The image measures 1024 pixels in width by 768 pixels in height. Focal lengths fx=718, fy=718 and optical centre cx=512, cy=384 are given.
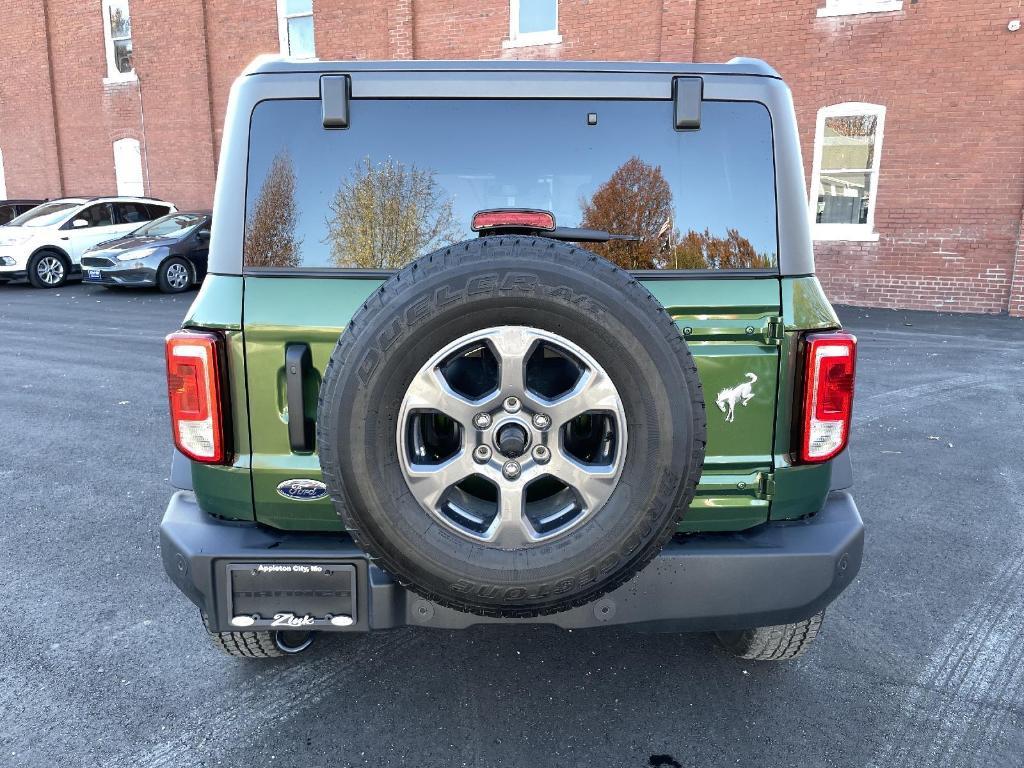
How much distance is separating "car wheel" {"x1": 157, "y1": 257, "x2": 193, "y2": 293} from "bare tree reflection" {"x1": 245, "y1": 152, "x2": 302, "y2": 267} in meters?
12.8

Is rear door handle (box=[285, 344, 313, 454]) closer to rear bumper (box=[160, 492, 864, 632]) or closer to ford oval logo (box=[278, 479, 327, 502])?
ford oval logo (box=[278, 479, 327, 502])

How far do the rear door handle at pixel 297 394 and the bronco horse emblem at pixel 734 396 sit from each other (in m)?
1.25

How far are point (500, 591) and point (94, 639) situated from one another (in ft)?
6.81

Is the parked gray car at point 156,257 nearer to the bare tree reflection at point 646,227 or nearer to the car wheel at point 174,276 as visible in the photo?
the car wheel at point 174,276

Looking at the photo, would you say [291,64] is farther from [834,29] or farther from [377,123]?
[834,29]

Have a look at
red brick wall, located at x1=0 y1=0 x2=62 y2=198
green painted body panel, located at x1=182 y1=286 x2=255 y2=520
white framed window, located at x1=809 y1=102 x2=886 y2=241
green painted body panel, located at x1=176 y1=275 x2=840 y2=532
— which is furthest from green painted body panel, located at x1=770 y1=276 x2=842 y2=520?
red brick wall, located at x1=0 y1=0 x2=62 y2=198

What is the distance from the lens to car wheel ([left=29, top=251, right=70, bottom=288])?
14.8 meters

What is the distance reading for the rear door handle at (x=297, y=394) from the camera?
2137 mm

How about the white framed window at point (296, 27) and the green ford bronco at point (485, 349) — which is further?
the white framed window at point (296, 27)

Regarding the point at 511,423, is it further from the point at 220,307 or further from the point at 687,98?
the point at 687,98

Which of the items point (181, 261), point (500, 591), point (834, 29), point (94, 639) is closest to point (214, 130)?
point (181, 261)

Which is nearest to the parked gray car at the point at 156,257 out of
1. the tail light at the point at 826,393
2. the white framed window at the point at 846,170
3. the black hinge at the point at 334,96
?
the white framed window at the point at 846,170

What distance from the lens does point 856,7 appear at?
11.8 metres

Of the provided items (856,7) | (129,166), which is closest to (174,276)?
(129,166)
